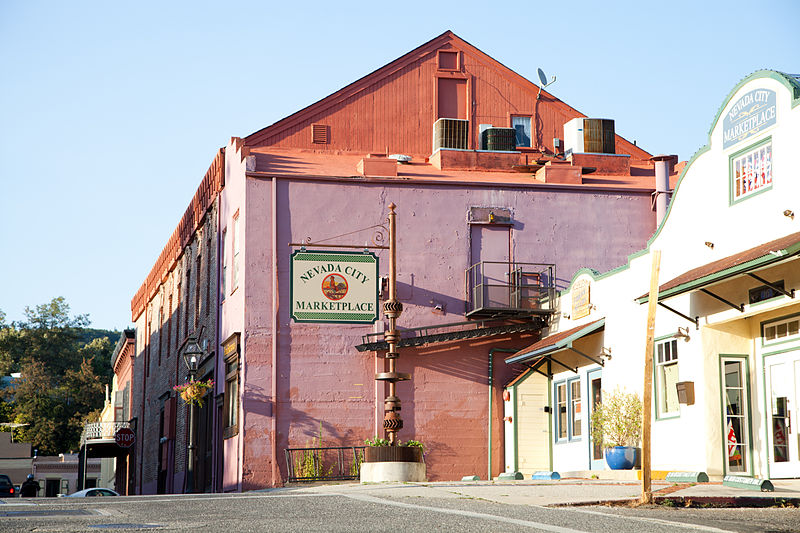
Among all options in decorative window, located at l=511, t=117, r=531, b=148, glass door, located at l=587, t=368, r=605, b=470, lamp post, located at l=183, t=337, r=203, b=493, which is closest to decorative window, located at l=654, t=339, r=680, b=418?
glass door, located at l=587, t=368, r=605, b=470

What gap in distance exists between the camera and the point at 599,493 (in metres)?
14.1

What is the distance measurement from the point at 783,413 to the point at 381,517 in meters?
9.65

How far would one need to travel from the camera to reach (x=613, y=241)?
28062mm

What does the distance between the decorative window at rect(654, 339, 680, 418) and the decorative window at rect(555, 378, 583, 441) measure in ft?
12.9

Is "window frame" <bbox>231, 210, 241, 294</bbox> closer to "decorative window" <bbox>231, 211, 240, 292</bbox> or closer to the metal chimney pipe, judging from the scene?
"decorative window" <bbox>231, 211, 240, 292</bbox>

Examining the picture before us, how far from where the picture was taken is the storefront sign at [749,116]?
57.1ft

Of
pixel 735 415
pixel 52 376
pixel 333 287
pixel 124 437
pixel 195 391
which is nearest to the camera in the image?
pixel 735 415

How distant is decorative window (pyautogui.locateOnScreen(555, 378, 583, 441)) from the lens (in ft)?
78.2

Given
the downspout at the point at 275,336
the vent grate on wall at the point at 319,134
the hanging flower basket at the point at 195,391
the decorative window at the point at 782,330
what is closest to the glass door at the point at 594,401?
the decorative window at the point at 782,330

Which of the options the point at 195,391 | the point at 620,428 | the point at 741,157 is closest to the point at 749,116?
the point at 741,157

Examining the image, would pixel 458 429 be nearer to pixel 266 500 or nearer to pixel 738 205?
pixel 738 205

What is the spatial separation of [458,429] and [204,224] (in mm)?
11211

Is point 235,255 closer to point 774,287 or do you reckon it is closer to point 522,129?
point 522,129

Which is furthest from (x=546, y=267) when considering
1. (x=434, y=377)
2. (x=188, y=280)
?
(x=188, y=280)
